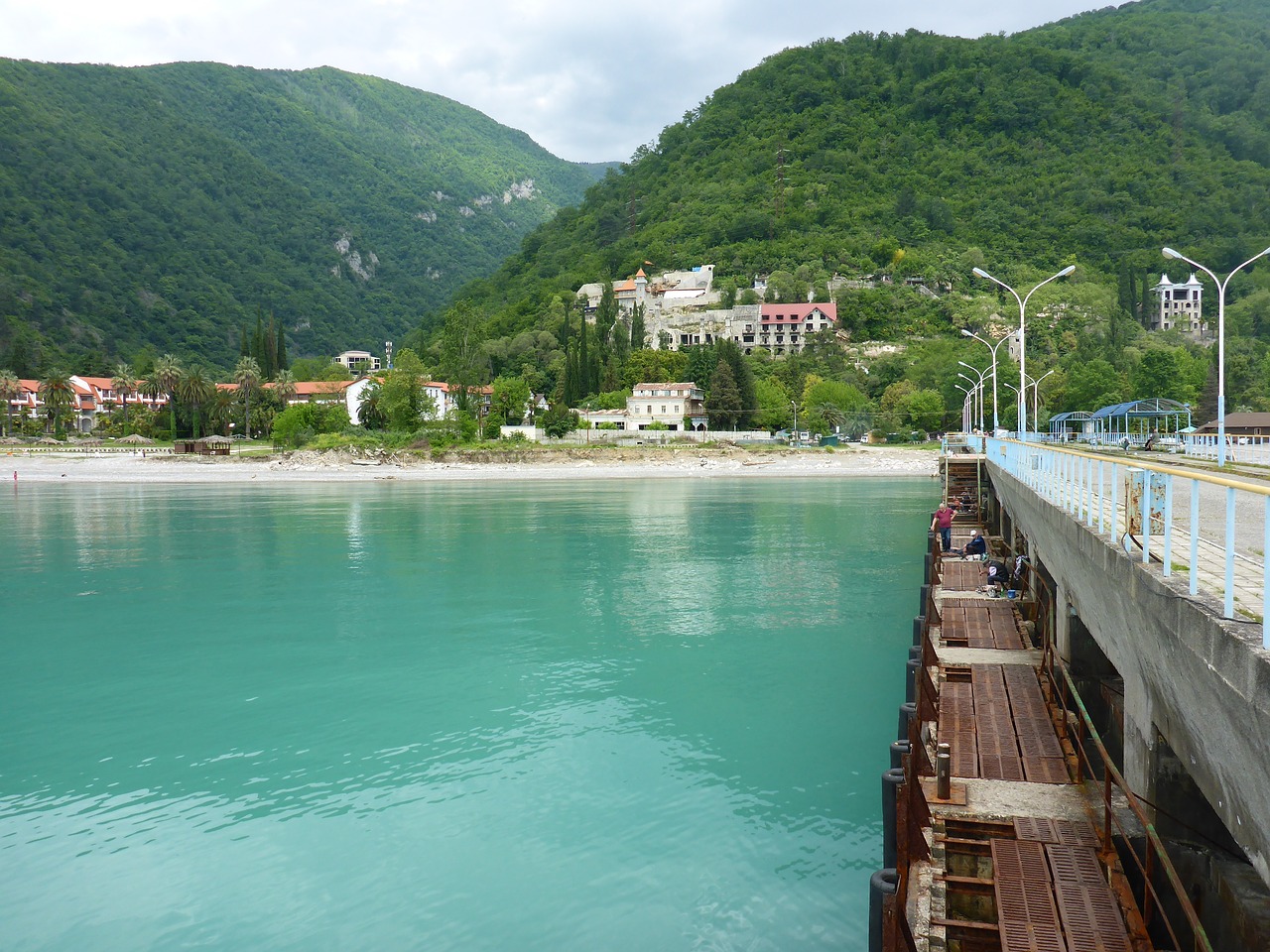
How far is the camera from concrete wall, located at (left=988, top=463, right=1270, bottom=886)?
507 centimetres

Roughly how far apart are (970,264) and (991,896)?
175846mm

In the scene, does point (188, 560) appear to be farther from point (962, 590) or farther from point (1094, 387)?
point (1094, 387)

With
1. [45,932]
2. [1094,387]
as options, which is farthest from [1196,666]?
[1094,387]

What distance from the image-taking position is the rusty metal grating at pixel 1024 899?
24.5 feet

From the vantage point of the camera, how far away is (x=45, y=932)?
10.8 m

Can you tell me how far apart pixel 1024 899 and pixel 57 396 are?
139481 millimetres

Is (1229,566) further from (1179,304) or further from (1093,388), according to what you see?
(1179,304)

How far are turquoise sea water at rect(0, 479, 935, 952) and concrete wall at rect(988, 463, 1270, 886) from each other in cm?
427

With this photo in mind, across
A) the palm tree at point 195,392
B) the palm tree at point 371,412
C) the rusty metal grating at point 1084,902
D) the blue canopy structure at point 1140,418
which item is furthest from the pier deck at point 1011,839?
the palm tree at point 195,392

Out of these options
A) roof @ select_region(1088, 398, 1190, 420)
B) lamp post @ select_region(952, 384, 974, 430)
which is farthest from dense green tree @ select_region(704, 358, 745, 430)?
roof @ select_region(1088, 398, 1190, 420)

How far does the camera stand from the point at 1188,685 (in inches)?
249

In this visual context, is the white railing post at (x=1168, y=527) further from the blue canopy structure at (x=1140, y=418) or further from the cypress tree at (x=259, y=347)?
the cypress tree at (x=259, y=347)

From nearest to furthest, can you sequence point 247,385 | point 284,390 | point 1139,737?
point 1139,737, point 247,385, point 284,390

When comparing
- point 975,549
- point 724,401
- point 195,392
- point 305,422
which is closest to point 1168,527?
point 975,549
